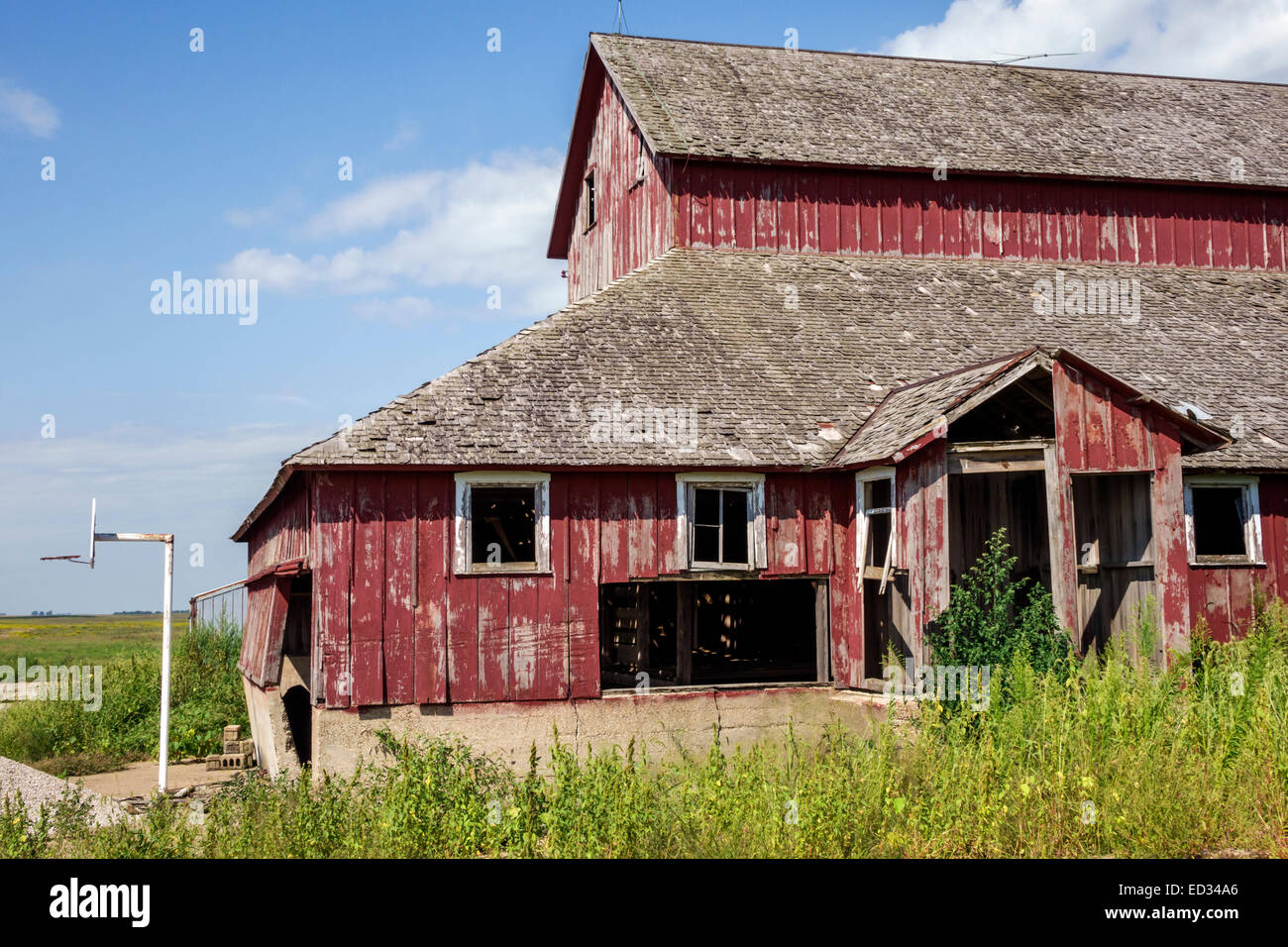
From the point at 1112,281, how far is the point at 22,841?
18.5 meters

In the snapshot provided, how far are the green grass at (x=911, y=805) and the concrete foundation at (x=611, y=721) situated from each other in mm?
2432

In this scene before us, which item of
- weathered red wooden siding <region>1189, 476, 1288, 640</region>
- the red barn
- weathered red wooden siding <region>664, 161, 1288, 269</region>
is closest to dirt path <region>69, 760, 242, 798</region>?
the red barn

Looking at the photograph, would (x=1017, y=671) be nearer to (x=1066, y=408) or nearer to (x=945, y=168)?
(x=1066, y=408)

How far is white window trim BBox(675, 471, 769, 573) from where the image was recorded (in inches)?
572

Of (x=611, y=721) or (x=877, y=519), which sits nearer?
(x=611, y=721)

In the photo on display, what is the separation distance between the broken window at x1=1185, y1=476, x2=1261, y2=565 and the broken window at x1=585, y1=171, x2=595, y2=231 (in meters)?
13.0

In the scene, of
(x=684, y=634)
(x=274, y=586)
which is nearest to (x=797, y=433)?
(x=684, y=634)

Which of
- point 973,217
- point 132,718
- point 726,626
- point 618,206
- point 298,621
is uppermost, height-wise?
point 618,206

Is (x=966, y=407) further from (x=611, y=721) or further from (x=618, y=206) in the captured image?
(x=618, y=206)

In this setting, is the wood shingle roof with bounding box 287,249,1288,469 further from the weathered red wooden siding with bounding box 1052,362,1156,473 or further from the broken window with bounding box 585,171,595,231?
the broken window with bounding box 585,171,595,231

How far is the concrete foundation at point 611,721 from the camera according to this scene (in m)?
13.3

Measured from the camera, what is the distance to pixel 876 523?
15383 millimetres

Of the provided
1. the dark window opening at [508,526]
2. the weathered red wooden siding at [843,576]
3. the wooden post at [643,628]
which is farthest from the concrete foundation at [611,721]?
the dark window opening at [508,526]

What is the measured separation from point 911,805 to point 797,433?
6840 millimetres
